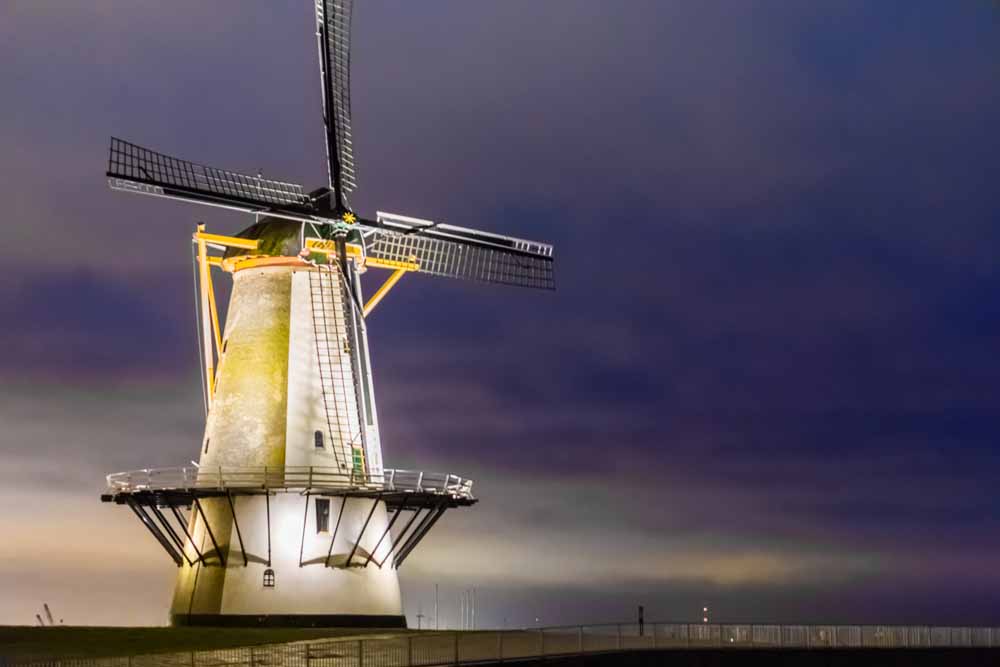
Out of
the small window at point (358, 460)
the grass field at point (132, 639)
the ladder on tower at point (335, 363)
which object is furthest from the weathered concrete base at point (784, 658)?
the ladder on tower at point (335, 363)

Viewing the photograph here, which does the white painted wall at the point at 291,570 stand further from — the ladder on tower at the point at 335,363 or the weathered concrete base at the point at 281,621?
the ladder on tower at the point at 335,363

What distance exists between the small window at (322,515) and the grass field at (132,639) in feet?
10.8

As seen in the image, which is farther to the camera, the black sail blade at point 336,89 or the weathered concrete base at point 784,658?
the black sail blade at point 336,89

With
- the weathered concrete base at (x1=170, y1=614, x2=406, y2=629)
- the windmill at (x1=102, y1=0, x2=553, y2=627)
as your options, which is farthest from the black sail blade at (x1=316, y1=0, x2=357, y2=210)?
the weathered concrete base at (x1=170, y1=614, x2=406, y2=629)

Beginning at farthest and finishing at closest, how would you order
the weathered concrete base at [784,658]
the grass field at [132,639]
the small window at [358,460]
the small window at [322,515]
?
the small window at [358,460] → the small window at [322,515] → the weathered concrete base at [784,658] → the grass field at [132,639]

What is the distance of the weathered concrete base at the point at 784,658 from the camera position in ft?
152

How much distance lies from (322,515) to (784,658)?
1629 centimetres

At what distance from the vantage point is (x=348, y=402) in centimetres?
5228

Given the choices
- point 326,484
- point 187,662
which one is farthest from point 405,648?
point 326,484

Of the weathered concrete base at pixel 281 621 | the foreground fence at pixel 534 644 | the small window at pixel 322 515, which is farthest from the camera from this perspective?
the small window at pixel 322 515

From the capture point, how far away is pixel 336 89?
181ft

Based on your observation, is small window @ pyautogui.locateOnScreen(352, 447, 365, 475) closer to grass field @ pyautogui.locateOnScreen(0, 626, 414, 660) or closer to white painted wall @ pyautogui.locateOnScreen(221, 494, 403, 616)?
white painted wall @ pyautogui.locateOnScreen(221, 494, 403, 616)

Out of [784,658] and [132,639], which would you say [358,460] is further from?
[784,658]

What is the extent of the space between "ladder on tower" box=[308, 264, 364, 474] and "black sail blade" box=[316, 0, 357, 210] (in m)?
3.08
